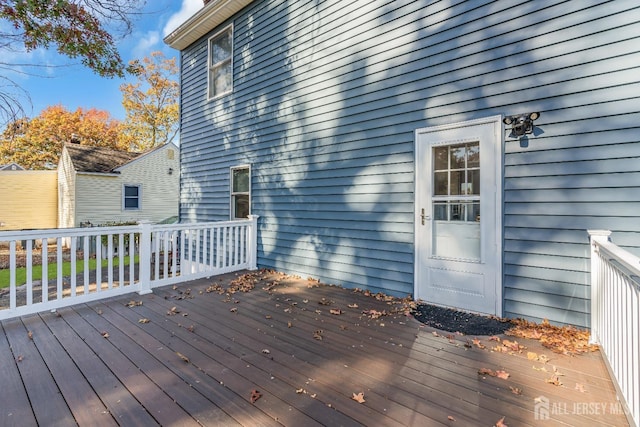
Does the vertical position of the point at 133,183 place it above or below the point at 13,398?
above

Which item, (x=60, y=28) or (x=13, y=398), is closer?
(x=13, y=398)

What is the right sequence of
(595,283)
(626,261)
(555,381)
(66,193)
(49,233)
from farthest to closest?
(66,193) < (49,233) < (595,283) < (555,381) < (626,261)

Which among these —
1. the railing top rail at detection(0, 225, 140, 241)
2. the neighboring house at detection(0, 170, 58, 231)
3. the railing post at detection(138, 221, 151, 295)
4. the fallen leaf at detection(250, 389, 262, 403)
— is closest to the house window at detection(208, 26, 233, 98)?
the railing post at detection(138, 221, 151, 295)

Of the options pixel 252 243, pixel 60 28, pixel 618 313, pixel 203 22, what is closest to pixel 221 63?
pixel 203 22

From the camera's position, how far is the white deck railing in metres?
1.64

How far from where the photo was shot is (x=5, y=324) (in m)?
3.27

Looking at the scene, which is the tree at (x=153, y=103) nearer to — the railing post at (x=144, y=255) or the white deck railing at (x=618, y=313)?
the railing post at (x=144, y=255)

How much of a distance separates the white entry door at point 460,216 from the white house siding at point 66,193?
14.3 m

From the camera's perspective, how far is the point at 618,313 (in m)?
2.03

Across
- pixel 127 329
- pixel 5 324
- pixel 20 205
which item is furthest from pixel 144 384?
pixel 20 205

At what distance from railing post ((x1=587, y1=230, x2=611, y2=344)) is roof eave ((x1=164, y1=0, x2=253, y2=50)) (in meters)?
6.73

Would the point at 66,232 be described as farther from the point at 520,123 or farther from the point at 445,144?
the point at 520,123

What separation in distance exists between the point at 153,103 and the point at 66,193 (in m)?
9.87

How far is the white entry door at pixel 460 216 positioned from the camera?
3.42m
